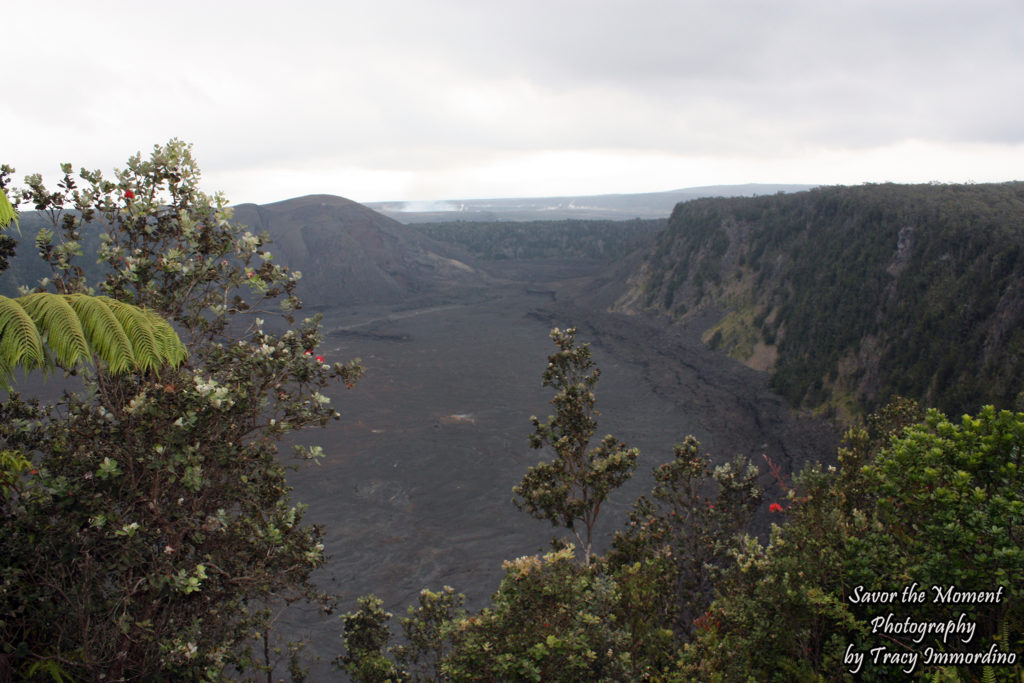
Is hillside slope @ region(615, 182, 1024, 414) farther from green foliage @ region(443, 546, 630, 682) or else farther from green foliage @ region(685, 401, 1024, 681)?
green foliage @ region(443, 546, 630, 682)

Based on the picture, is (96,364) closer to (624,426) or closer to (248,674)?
(248,674)

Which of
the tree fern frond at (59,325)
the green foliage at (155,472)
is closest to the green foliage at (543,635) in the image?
the green foliage at (155,472)

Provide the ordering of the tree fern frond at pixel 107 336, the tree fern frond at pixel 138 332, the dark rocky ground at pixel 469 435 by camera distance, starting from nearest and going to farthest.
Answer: the tree fern frond at pixel 107 336 < the tree fern frond at pixel 138 332 < the dark rocky ground at pixel 469 435

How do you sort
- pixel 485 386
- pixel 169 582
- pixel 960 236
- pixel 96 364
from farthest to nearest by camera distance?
1. pixel 485 386
2. pixel 960 236
3. pixel 169 582
4. pixel 96 364

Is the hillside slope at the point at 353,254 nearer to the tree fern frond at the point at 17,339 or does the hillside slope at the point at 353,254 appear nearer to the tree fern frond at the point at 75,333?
the tree fern frond at the point at 75,333

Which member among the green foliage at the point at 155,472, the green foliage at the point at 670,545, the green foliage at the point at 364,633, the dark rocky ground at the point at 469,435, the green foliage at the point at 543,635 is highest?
the green foliage at the point at 155,472

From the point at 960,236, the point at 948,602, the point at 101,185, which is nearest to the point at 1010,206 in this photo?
the point at 960,236

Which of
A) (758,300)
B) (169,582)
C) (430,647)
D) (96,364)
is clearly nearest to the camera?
(96,364)
